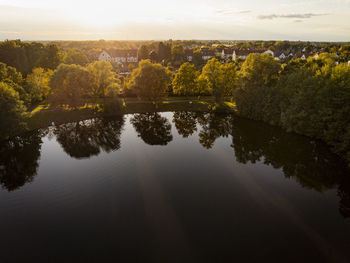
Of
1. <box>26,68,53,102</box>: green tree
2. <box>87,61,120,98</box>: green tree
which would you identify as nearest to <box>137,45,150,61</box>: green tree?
<box>26,68,53,102</box>: green tree

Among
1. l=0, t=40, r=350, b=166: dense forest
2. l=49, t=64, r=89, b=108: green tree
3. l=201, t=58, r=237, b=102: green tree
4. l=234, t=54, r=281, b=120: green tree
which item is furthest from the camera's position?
l=201, t=58, r=237, b=102: green tree

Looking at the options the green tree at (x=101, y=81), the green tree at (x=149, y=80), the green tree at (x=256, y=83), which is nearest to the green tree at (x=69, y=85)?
the green tree at (x=101, y=81)

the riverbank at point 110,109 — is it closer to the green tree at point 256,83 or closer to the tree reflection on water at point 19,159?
the tree reflection on water at point 19,159

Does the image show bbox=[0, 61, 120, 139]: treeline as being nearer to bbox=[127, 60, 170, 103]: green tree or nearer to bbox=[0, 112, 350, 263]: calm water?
bbox=[127, 60, 170, 103]: green tree

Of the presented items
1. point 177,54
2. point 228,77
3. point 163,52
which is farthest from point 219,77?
point 177,54

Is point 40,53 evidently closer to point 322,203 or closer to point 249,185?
point 249,185

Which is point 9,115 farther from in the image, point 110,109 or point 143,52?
point 143,52

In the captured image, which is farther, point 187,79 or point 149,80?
point 187,79

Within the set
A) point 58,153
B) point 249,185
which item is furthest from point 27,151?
point 249,185
